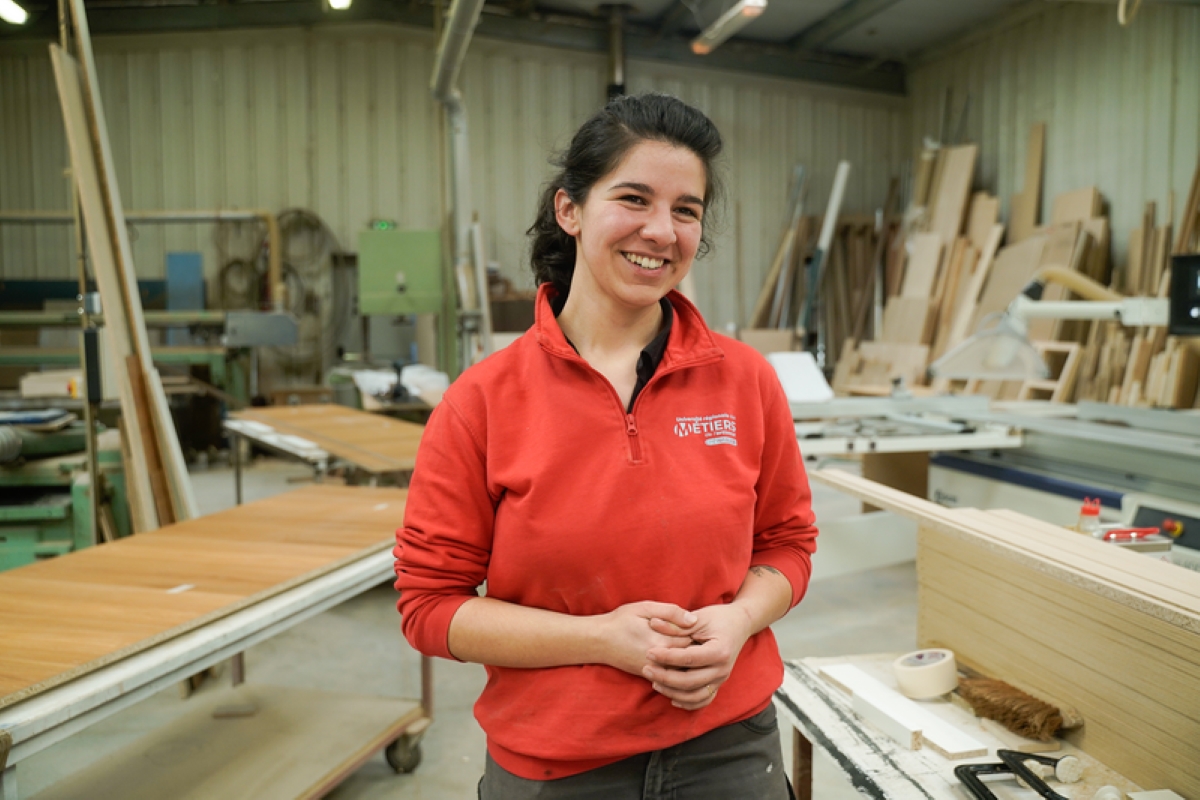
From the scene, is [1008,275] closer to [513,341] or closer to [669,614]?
[513,341]

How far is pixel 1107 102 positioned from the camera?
21.7 ft

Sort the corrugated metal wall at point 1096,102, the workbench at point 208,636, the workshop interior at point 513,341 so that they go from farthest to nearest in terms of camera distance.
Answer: the corrugated metal wall at point 1096,102
the workshop interior at point 513,341
the workbench at point 208,636

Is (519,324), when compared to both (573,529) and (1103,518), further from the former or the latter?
(573,529)

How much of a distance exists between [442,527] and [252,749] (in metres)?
1.45

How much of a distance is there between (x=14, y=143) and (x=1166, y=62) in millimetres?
9773

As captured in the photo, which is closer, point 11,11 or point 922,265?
point 11,11

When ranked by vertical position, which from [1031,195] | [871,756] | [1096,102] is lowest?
[871,756]

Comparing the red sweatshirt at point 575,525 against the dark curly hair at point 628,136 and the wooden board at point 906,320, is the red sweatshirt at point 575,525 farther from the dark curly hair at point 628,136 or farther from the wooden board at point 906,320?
the wooden board at point 906,320

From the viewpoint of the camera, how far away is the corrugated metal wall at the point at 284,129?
7.92m

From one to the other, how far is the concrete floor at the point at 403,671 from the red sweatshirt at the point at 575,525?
4.63 ft

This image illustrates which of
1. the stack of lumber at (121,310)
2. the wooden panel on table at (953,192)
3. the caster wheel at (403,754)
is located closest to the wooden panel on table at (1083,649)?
the caster wheel at (403,754)

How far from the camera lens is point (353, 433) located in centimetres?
360

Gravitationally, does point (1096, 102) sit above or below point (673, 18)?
below

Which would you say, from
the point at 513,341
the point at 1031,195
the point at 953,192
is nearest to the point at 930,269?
the point at 953,192
